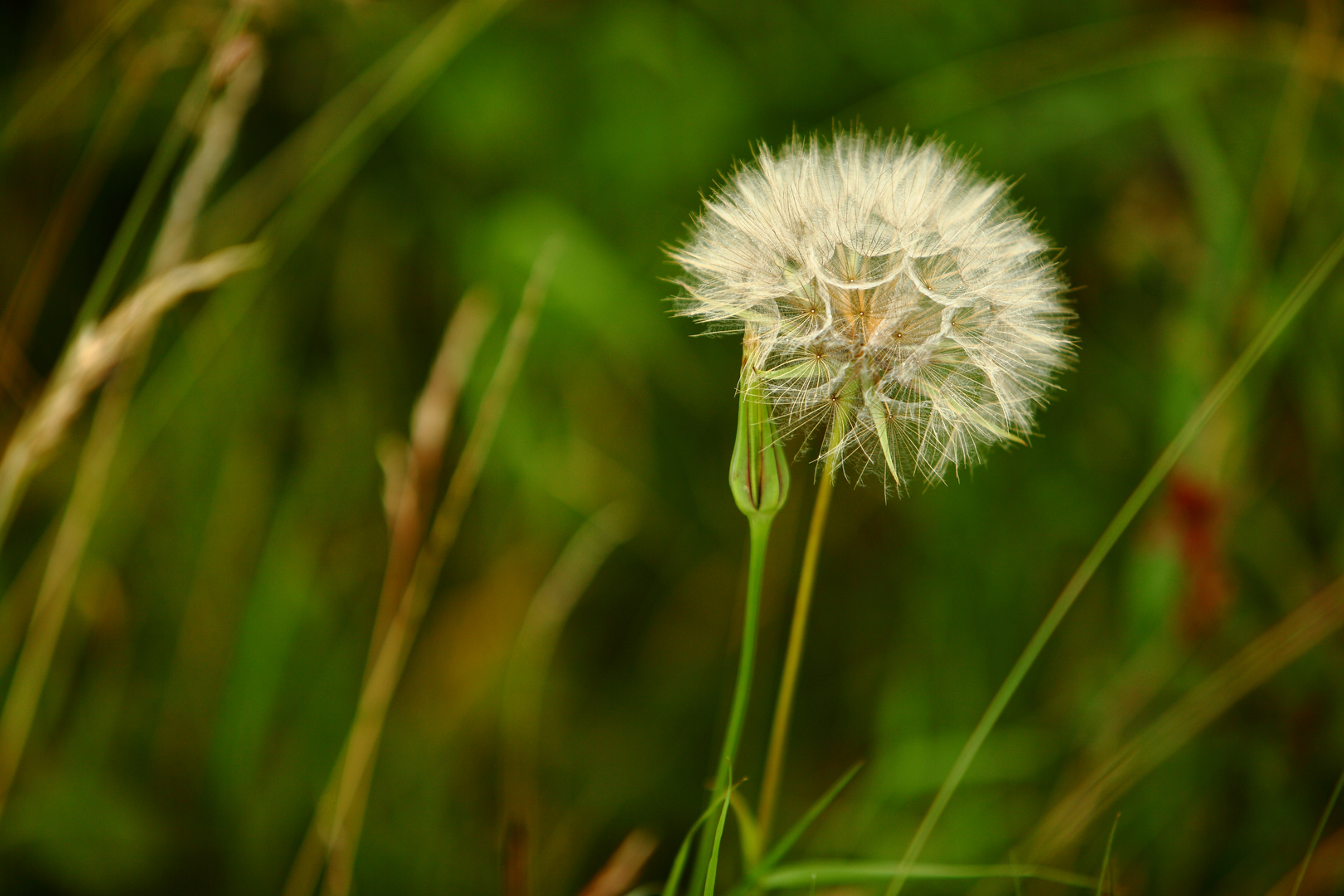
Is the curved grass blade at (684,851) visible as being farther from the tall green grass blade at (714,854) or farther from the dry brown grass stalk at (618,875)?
the dry brown grass stalk at (618,875)

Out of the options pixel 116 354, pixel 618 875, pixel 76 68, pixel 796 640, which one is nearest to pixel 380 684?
pixel 618 875

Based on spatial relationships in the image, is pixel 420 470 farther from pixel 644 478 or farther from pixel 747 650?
pixel 644 478

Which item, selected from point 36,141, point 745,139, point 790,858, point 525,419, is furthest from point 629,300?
point 36,141

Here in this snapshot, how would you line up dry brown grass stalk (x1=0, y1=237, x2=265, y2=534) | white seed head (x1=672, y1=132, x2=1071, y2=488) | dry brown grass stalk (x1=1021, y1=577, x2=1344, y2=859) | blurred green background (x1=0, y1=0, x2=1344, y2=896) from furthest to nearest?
blurred green background (x1=0, y1=0, x2=1344, y2=896) → dry brown grass stalk (x1=1021, y1=577, x2=1344, y2=859) → dry brown grass stalk (x1=0, y1=237, x2=265, y2=534) → white seed head (x1=672, y1=132, x2=1071, y2=488)

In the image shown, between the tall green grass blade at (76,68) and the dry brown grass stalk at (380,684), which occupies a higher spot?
the tall green grass blade at (76,68)

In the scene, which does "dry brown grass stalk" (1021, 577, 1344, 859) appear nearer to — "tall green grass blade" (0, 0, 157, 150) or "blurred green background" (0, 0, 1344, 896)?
"blurred green background" (0, 0, 1344, 896)

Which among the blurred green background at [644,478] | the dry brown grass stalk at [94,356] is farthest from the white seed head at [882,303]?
the dry brown grass stalk at [94,356]

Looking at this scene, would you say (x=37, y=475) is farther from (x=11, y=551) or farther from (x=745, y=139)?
(x=745, y=139)

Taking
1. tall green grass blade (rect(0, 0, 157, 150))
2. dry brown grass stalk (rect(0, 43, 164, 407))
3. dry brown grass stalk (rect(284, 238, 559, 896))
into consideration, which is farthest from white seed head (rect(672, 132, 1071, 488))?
dry brown grass stalk (rect(0, 43, 164, 407))
